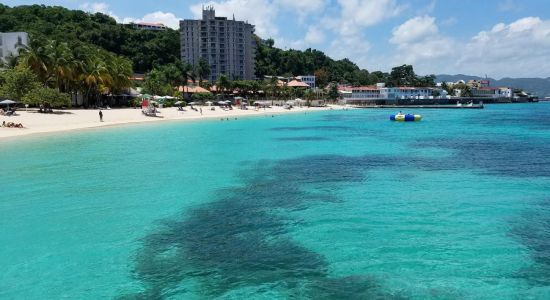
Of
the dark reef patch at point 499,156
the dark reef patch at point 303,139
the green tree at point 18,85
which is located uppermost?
the green tree at point 18,85

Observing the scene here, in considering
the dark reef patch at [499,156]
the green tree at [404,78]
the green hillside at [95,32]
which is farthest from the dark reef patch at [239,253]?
the green tree at [404,78]

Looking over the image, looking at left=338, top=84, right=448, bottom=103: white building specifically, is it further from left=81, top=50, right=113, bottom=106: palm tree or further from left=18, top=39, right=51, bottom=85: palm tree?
left=18, top=39, right=51, bottom=85: palm tree

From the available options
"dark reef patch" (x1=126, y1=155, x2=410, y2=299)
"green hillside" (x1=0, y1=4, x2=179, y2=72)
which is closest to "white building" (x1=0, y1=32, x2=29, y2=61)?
"green hillside" (x1=0, y1=4, x2=179, y2=72)

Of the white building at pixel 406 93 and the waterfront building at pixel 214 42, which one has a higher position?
the waterfront building at pixel 214 42

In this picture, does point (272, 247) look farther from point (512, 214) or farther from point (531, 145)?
point (531, 145)

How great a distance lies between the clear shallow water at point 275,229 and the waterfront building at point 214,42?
137m

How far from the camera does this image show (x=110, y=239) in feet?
43.9

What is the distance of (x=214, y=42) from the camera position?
530 feet

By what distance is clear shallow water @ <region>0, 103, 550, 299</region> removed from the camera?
10273 mm

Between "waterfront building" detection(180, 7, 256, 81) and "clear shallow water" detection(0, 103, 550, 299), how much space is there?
137142 mm

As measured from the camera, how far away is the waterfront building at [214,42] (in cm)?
16112

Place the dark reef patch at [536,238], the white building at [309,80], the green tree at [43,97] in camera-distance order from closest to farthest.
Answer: the dark reef patch at [536,238], the green tree at [43,97], the white building at [309,80]

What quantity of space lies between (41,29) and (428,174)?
340 feet

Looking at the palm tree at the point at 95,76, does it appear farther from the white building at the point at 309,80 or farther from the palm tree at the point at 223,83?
the white building at the point at 309,80
